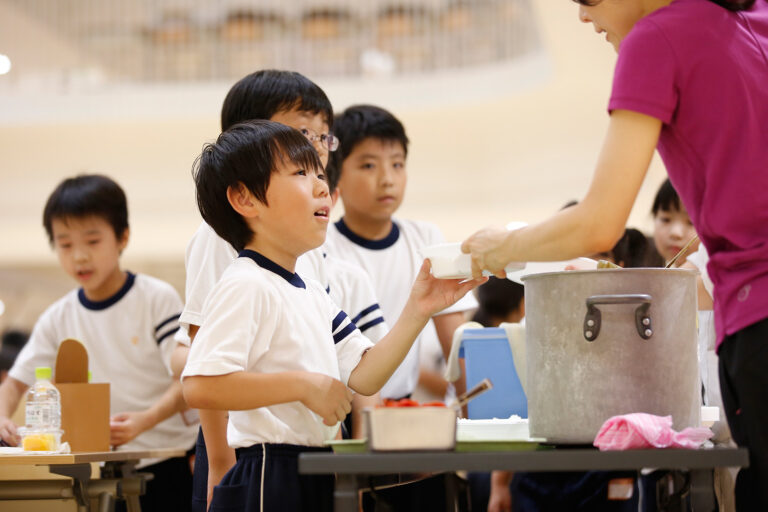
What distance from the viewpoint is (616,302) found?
4.14 feet

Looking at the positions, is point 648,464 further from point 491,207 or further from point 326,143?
point 491,207

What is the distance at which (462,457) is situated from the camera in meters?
1.13

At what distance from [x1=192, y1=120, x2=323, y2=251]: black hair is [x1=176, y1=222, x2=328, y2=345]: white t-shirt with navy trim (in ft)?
0.65

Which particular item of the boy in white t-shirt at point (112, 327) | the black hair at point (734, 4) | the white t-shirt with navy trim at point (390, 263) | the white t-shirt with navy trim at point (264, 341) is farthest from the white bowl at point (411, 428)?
the boy in white t-shirt at point (112, 327)

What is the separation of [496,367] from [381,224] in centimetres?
73

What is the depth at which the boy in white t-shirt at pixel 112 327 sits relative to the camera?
2658 mm

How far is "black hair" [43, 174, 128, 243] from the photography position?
271 cm

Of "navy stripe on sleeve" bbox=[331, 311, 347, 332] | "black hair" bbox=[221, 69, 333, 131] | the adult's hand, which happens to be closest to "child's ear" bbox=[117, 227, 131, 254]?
"black hair" bbox=[221, 69, 333, 131]

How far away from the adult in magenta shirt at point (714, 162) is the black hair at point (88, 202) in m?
1.80

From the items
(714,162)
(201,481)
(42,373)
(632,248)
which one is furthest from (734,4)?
(632,248)

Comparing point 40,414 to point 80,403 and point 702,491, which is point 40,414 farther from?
point 702,491

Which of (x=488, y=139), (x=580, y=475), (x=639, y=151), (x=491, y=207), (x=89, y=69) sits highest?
(x=89, y=69)

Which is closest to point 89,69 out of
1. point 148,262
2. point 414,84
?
point 148,262

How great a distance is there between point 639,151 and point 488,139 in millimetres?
6812
